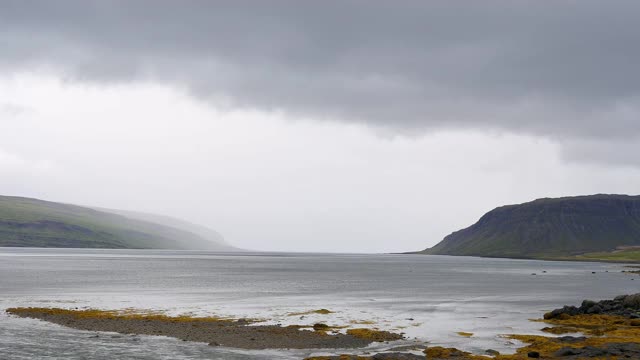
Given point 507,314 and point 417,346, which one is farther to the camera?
point 507,314

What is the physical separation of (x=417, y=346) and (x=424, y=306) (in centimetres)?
4056

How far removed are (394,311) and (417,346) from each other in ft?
102

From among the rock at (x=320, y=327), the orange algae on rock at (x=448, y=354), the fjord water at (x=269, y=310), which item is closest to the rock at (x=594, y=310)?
the fjord water at (x=269, y=310)

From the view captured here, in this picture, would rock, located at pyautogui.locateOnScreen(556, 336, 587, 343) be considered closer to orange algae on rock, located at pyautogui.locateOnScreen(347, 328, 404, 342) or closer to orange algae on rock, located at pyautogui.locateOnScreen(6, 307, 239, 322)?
orange algae on rock, located at pyautogui.locateOnScreen(347, 328, 404, 342)

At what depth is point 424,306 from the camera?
93125mm

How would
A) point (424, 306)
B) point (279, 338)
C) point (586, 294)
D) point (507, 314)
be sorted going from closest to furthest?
1. point (279, 338)
2. point (507, 314)
3. point (424, 306)
4. point (586, 294)

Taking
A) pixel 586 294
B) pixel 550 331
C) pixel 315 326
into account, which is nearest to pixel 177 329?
pixel 315 326

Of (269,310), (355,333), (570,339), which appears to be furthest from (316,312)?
(570,339)

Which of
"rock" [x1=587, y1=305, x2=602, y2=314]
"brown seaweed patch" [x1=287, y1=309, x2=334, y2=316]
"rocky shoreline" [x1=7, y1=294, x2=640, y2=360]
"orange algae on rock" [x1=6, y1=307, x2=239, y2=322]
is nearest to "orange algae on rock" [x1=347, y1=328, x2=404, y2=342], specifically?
"rocky shoreline" [x1=7, y1=294, x2=640, y2=360]

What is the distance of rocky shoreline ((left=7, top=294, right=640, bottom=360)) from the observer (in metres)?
49.0

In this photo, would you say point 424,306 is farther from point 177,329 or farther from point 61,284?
point 61,284

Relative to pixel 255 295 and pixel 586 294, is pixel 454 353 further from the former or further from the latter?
pixel 586 294

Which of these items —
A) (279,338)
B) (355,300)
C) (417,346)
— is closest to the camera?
(417,346)

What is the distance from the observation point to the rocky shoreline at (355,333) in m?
49.0
